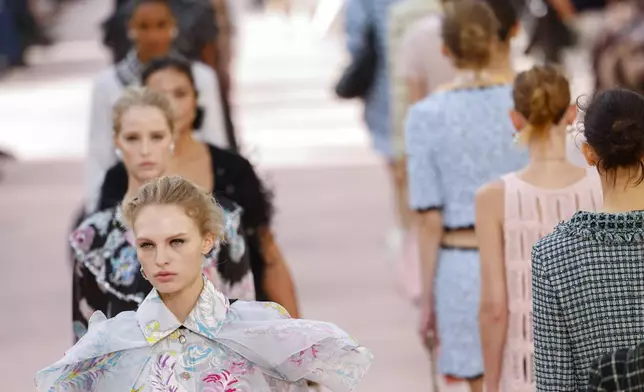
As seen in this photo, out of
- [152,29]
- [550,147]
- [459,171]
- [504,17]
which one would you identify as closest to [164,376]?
[550,147]

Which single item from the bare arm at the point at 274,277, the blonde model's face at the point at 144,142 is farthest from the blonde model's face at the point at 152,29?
the blonde model's face at the point at 144,142

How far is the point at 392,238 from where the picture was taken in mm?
13211

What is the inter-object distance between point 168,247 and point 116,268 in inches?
50.0

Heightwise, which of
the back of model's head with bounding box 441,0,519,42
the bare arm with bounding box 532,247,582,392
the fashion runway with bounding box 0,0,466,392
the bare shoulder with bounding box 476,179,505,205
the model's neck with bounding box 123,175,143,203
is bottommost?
the fashion runway with bounding box 0,0,466,392

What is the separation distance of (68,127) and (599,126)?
16559 mm

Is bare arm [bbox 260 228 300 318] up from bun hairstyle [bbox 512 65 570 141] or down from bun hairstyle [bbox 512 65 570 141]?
down

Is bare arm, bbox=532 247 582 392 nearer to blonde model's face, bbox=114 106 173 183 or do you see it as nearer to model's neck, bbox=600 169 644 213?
model's neck, bbox=600 169 644 213

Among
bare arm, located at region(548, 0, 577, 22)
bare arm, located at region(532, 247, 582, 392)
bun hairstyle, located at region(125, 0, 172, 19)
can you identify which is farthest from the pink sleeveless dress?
bare arm, located at region(548, 0, 577, 22)

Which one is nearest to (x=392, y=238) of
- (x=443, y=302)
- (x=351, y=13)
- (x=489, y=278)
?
(x=351, y=13)

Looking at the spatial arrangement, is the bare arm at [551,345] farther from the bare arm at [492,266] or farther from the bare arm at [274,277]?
the bare arm at [274,277]

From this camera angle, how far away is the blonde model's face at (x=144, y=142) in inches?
246

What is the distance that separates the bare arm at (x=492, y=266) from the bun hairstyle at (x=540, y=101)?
0.20 metres

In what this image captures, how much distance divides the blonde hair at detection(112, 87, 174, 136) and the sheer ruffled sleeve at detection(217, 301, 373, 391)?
171 centimetres

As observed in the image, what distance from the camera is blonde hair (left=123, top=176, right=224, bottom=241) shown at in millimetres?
4828
